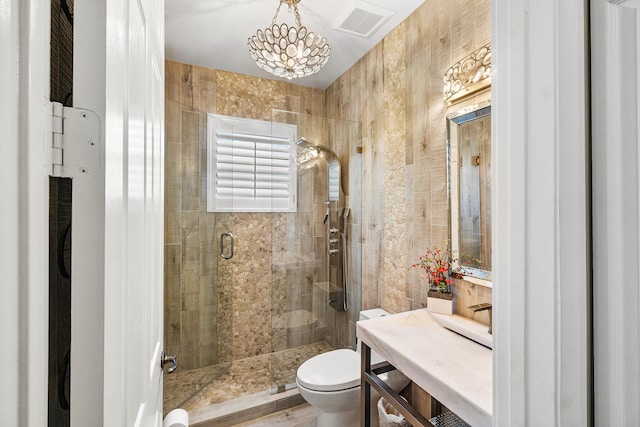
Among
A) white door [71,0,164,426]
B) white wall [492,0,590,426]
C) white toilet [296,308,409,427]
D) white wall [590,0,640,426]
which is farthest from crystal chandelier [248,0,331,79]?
white toilet [296,308,409,427]

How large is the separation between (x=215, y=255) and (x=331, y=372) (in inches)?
47.5

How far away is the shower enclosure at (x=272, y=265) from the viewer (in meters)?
2.20

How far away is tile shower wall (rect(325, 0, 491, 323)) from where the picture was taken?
1641 mm

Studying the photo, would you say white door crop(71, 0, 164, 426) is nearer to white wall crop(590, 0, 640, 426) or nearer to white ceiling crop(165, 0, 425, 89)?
white wall crop(590, 0, 640, 426)

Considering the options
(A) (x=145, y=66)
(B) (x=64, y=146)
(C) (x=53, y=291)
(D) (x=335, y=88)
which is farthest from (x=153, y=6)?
(D) (x=335, y=88)

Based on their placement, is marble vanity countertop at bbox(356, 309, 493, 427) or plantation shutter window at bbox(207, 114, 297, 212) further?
plantation shutter window at bbox(207, 114, 297, 212)

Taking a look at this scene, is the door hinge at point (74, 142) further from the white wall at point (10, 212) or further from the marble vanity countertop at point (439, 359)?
the marble vanity countertop at point (439, 359)

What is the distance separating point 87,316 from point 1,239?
18cm

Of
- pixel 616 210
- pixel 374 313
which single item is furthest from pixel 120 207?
pixel 374 313

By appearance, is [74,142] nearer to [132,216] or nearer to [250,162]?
[132,216]

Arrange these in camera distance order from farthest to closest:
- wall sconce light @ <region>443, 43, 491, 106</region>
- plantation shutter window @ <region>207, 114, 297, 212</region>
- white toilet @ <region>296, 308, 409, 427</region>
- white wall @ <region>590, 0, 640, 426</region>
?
plantation shutter window @ <region>207, 114, 297, 212</region>
white toilet @ <region>296, 308, 409, 427</region>
wall sconce light @ <region>443, 43, 491, 106</region>
white wall @ <region>590, 0, 640, 426</region>

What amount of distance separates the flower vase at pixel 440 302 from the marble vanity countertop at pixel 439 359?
2.2 inches

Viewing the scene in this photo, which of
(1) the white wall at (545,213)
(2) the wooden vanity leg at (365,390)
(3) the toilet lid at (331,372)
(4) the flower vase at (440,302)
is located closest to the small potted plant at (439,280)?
(4) the flower vase at (440,302)

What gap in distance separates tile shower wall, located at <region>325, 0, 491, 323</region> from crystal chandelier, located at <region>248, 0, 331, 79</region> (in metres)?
0.56
